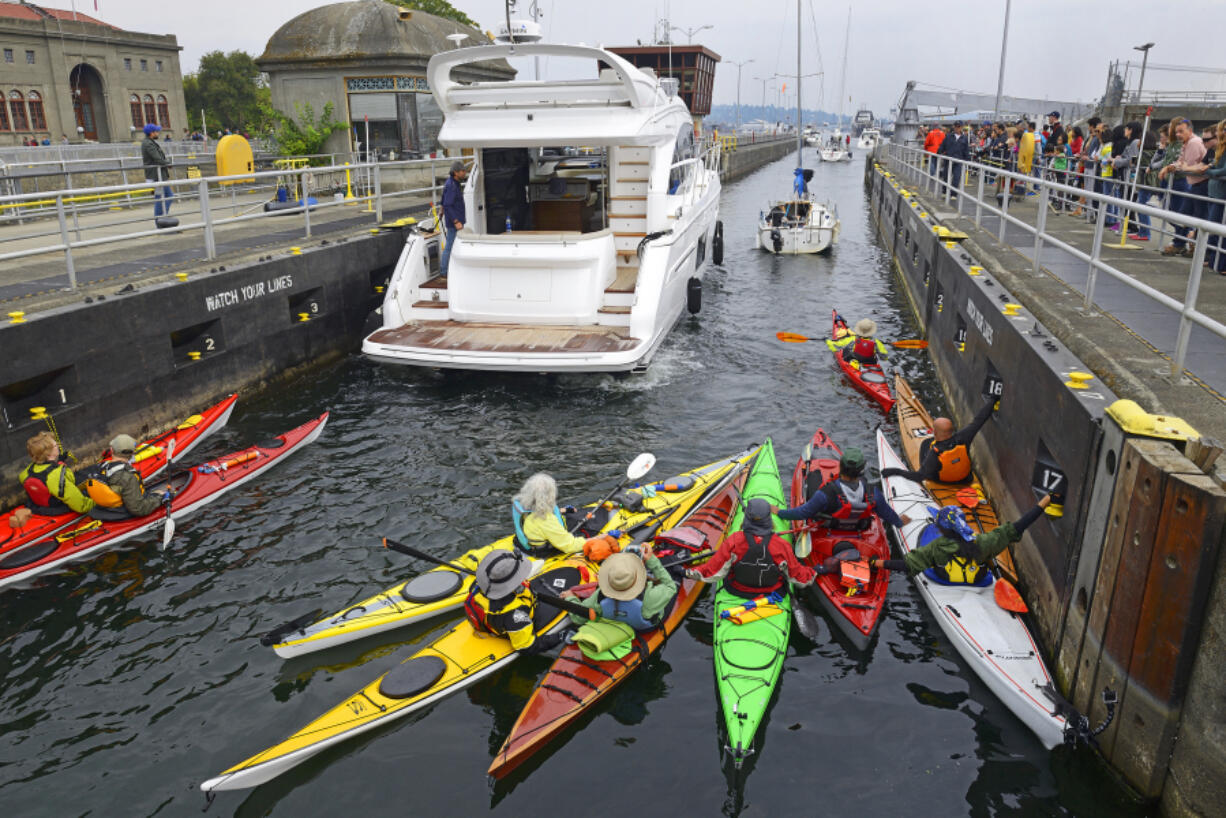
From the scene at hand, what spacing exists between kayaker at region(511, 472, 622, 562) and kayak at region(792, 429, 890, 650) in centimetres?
190

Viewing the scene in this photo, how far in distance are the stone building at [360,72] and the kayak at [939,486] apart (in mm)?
18313

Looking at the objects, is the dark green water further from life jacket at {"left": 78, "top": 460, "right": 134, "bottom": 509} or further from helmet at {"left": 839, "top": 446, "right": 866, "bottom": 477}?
helmet at {"left": 839, "top": 446, "right": 866, "bottom": 477}

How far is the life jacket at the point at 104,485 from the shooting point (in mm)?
8219

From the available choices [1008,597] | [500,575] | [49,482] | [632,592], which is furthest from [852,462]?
[49,482]

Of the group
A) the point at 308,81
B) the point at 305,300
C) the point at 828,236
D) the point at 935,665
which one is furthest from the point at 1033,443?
the point at 308,81

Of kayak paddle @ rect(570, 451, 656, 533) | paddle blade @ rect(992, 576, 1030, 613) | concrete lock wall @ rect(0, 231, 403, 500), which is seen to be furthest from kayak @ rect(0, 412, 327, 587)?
paddle blade @ rect(992, 576, 1030, 613)

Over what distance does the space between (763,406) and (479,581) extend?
6.97 m

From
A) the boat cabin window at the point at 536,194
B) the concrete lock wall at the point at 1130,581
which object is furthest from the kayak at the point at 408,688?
the boat cabin window at the point at 536,194

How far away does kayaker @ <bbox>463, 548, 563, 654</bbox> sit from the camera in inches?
252

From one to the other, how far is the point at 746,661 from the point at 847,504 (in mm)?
2006

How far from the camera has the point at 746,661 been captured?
250 inches

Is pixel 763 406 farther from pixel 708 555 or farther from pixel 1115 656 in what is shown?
pixel 1115 656

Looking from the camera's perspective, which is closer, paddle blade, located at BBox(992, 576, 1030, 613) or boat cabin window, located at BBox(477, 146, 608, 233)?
paddle blade, located at BBox(992, 576, 1030, 613)

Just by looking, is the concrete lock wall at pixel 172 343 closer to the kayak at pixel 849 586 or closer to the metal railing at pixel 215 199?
the metal railing at pixel 215 199
